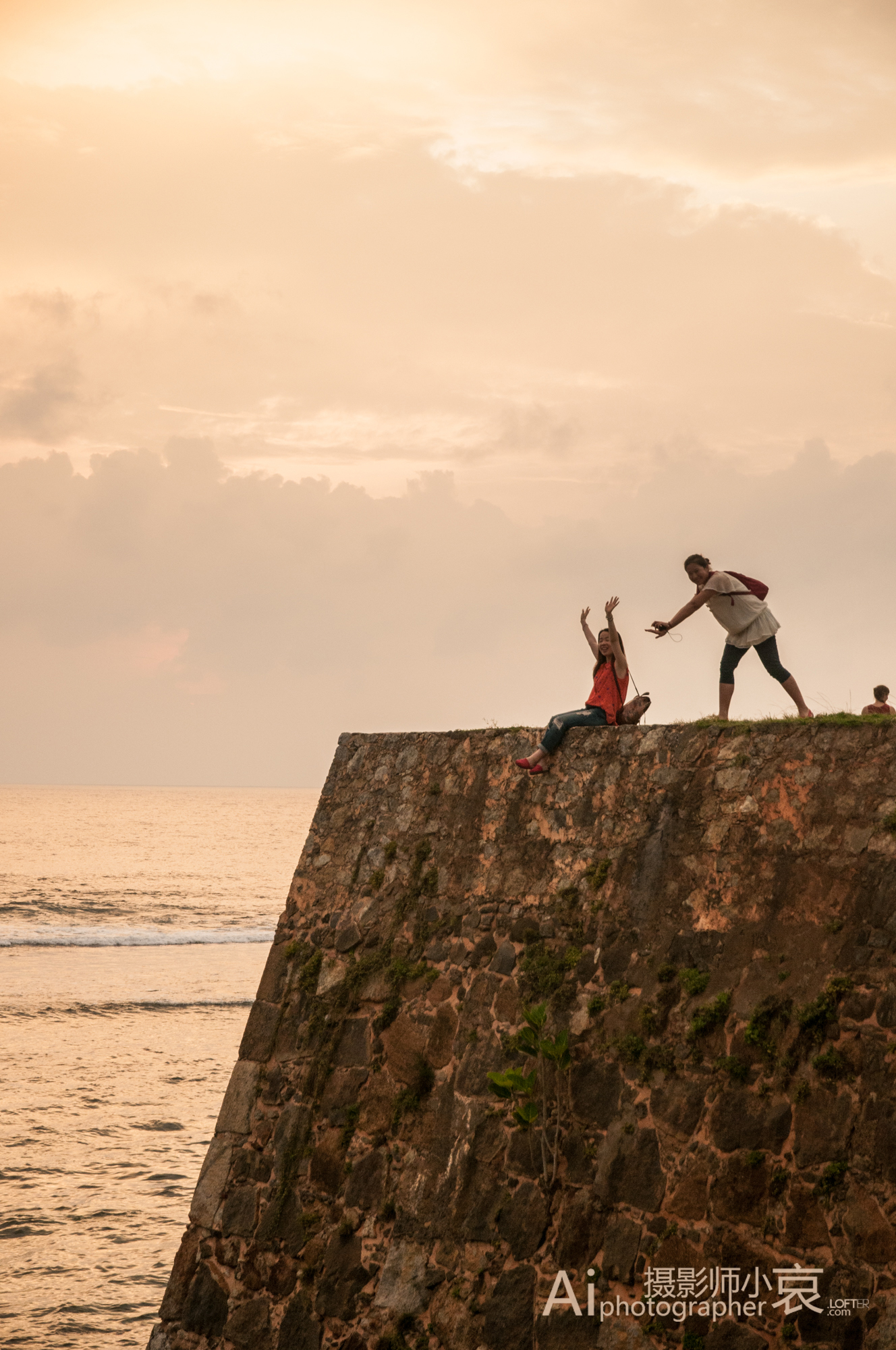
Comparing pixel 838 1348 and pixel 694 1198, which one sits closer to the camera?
pixel 838 1348

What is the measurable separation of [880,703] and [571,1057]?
629 cm

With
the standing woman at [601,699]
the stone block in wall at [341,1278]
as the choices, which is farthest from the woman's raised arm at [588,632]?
the stone block in wall at [341,1278]

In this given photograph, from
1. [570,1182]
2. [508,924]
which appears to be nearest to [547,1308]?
[570,1182]

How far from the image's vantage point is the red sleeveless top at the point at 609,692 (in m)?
8.49

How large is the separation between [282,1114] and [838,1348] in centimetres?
492

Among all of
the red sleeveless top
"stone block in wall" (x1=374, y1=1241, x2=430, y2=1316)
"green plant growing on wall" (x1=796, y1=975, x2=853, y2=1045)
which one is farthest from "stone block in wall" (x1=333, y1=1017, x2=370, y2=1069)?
"green plant growing on wall" (x1=796, y1=975, x2=853, y2=1045)

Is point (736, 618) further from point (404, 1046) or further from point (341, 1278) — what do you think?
point (341, 1278)

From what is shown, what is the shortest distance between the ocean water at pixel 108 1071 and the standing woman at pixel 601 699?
7704 mm

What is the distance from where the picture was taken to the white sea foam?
41.0 m

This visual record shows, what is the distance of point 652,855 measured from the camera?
24.5 feet

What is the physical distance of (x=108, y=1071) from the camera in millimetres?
22766

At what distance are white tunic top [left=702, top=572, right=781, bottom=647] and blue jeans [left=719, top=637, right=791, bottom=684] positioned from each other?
0.07m

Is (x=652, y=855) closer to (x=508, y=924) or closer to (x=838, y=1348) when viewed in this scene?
(x=508, y=924)

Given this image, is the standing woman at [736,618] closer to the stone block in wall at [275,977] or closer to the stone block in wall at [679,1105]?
the stone block in wall at [679,1105]
